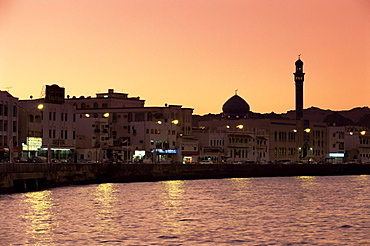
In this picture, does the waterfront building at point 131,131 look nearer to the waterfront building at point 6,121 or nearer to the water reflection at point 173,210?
the waterfront building at point 6,121

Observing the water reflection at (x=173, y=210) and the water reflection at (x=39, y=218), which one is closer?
the water reflection at (x=39, y=218)

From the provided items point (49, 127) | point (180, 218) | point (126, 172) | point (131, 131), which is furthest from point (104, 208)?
point (131, 131)

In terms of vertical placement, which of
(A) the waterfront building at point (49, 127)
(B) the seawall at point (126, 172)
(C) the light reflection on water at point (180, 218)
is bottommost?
(C) the light reflection on water at point (180, 218)

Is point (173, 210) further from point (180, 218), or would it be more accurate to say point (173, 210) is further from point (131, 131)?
point (131, 131)

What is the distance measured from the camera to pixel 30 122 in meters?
142

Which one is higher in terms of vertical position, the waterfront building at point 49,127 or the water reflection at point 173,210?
the waterfront building at point 49,127

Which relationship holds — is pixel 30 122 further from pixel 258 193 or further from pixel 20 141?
pixel 258 193

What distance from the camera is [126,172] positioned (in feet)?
448

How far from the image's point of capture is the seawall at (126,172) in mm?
101125

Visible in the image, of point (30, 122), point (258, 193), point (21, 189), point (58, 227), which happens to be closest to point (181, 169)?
point (30, 122)

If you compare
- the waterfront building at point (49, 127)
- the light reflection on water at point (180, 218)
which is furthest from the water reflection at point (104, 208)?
the waterfront building at point (49, 127)

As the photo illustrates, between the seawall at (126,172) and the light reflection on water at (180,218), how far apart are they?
367 centimetres

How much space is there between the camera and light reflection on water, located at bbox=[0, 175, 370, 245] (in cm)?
5862

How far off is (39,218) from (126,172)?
6735cm
